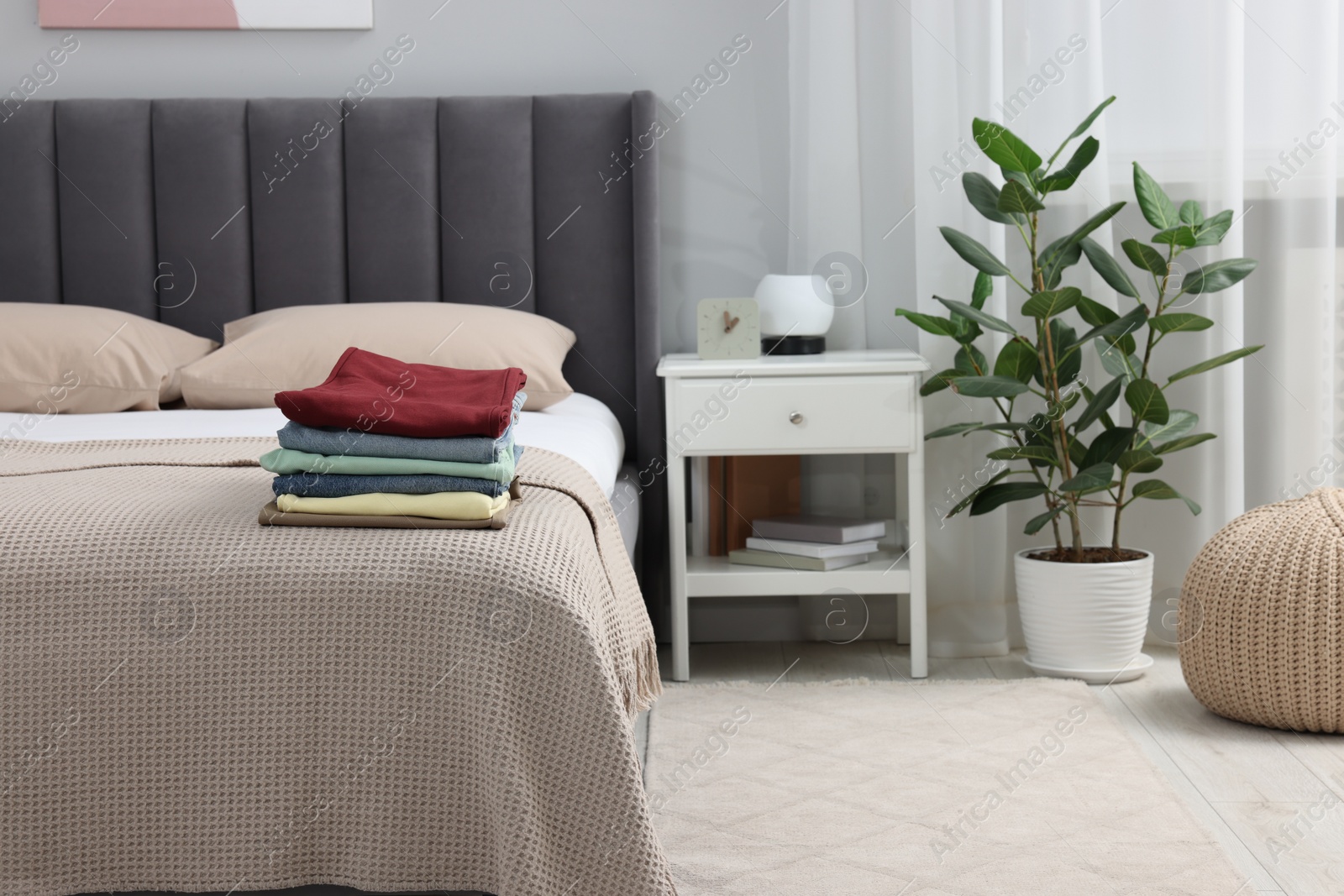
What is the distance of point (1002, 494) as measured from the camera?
238 centimetres

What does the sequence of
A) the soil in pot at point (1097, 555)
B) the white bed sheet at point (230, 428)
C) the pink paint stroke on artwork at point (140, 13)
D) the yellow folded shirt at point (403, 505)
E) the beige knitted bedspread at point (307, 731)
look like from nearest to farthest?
the beige knitted bedspread at point (307, 731) → the yellow folded shirt at point (403, 505) → the white bed sheet at point (230, 428) → the soil in pot at point (1097, 555) → the pink paint stroke on artwork at point (140, 13)

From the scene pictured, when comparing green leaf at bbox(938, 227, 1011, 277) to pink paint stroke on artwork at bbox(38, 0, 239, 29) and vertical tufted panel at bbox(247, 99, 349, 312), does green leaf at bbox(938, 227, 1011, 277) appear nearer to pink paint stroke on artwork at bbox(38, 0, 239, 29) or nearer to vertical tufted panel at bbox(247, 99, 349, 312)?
vertical tufted panel at bbox(247, 99, 349, 312)

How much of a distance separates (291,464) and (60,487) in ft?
1.03

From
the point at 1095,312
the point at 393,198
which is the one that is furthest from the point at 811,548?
the point at 393,198

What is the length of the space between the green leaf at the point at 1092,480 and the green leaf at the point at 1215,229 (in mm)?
472

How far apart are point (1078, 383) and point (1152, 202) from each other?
0.39m

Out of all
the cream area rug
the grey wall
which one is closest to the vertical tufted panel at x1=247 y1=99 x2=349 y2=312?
the grey wall

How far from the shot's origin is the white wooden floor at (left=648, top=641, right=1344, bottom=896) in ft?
5.08

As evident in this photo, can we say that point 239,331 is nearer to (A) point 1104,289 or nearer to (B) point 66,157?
(B) point 66,157

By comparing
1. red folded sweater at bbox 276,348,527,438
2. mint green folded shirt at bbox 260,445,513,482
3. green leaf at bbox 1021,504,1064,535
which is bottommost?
green leaf at bbox 1021,504,1064,535

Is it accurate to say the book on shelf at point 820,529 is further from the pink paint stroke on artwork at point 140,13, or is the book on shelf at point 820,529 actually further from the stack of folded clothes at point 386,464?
the pink paint stroke on artwork at point 140,13

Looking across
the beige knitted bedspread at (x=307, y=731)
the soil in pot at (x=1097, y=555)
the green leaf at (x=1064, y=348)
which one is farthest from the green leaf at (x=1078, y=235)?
the beige knitted bedspread at (x=307, y=731)

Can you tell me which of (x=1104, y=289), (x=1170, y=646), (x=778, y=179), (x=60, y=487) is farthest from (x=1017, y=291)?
(x=60, y=487)

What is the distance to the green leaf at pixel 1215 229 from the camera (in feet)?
7.43
